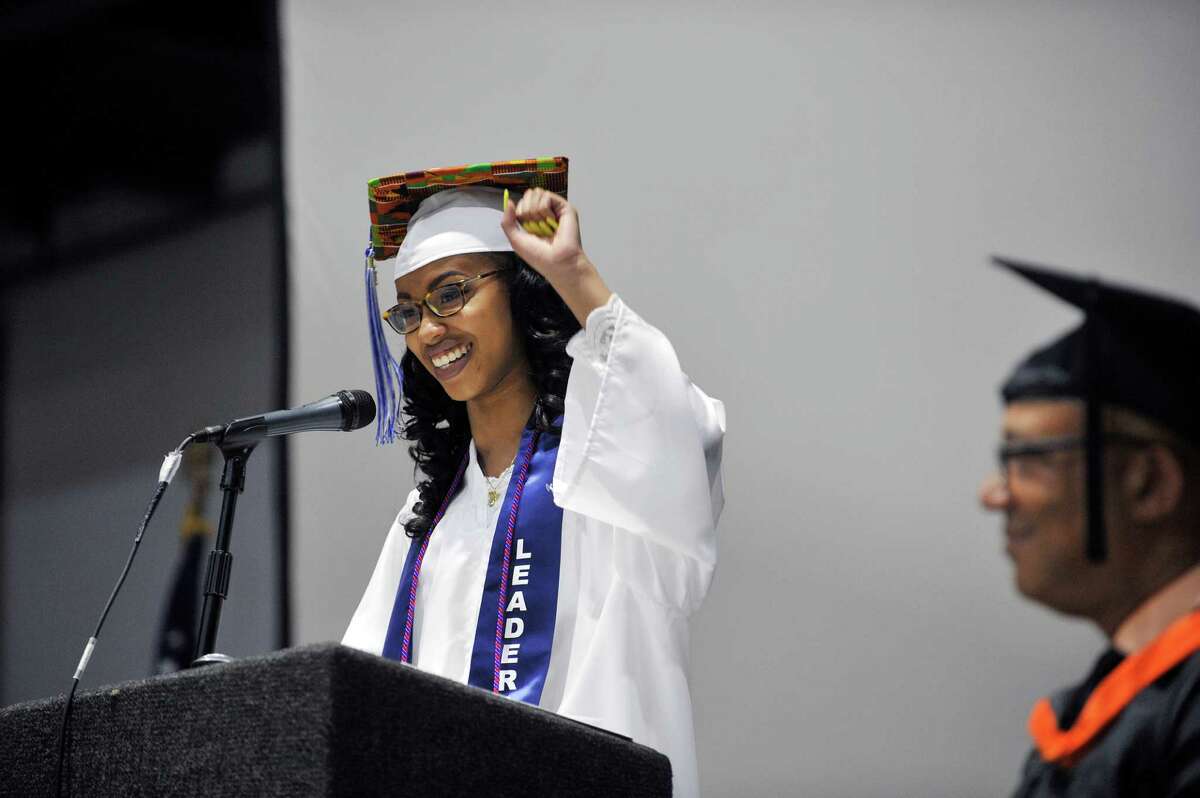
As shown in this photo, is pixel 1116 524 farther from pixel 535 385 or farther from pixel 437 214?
pixel 437 214

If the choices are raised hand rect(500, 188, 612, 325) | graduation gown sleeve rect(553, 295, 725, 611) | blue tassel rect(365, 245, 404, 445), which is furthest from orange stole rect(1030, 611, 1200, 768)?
blue tassel rect(365, 245, 404, 445)

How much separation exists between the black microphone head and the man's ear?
134cm

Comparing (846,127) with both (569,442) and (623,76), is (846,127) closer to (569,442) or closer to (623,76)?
(623,76)

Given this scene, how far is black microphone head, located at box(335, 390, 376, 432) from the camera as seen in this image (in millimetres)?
2254

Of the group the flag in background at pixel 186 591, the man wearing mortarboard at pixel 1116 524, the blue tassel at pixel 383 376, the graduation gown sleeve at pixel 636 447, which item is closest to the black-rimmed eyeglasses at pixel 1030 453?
the man wearing mortarboard at pixel 1116 524

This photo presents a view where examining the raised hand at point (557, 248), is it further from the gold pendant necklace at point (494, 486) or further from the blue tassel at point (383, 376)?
the blue tassel at point (383, 376)

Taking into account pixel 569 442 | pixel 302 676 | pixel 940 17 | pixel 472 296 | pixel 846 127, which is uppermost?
pixel 940 17

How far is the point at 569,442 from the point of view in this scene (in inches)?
91.1

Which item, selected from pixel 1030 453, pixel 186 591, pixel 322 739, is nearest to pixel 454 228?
pixel 322 739

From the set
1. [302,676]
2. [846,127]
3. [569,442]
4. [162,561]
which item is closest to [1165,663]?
[302,676]

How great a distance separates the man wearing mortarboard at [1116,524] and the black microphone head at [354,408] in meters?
1.23

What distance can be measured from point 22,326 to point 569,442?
124 inches

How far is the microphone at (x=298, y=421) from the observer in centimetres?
215

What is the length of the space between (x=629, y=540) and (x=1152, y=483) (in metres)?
1.26
